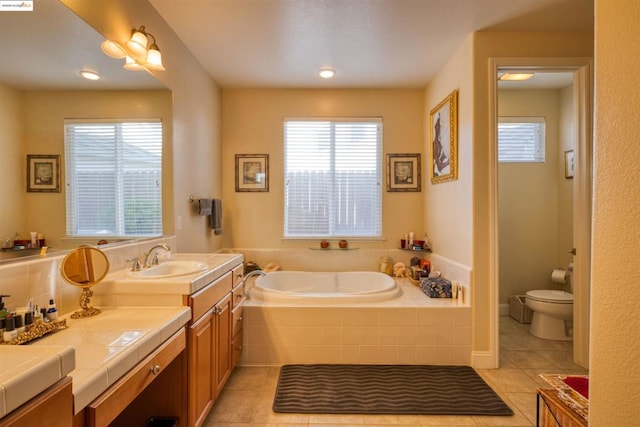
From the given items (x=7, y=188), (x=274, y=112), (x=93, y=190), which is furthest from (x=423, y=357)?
(x=274, y=112)

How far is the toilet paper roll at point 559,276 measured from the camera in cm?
314

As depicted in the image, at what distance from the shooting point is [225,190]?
3.47m

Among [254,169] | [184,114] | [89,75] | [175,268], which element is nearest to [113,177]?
[89,75]

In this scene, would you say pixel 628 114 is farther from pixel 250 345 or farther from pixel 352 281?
pixel 352 281

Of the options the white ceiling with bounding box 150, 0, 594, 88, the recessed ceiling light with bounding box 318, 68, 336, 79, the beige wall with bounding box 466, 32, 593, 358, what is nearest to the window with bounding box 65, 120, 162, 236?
the white ceiling with bounding box 150, 0, 594, 88

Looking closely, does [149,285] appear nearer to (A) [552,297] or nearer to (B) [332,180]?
(B) [332,180]

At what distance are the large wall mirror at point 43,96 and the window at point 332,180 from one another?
6.52 ft

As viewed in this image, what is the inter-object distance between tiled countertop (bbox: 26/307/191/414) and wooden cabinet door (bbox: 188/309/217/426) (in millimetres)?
170

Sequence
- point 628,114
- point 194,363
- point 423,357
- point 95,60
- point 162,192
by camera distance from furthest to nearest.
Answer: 1. point 423,357
2. point 162,192
3. point 95,60
4. point 194,363
5. point 628,114

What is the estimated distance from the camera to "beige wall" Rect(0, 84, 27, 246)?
1117mm

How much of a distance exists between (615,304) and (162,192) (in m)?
2.32

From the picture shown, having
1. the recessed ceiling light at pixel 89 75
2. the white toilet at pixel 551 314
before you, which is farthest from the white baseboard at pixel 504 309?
the recessed ceiling light at pixel 89 75

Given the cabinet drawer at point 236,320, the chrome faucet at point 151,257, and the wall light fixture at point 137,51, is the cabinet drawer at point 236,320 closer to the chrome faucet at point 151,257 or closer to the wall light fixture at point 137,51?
the chrome faucet at point 151,257

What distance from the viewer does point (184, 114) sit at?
2.46 meters
